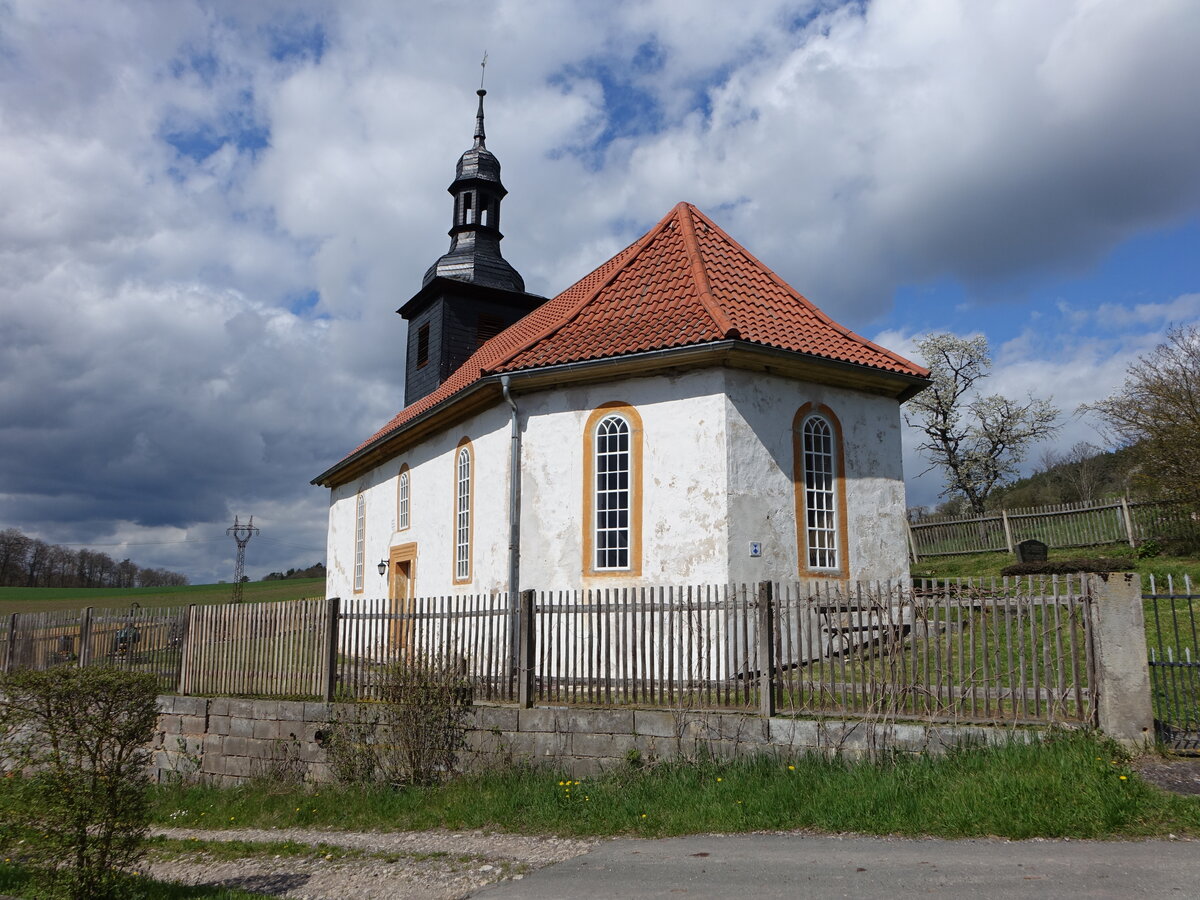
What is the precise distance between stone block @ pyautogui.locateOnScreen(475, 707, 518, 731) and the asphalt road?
9.34ft

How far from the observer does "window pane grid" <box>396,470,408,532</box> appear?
19250 millimetres

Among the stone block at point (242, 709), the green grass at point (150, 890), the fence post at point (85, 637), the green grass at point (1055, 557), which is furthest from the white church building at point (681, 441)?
the green grass at point (150, 890)

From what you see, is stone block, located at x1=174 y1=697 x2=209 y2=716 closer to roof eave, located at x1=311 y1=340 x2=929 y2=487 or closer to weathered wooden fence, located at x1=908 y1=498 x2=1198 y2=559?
roof eave, located at x1=311 y1=340 x2=929 y2=487

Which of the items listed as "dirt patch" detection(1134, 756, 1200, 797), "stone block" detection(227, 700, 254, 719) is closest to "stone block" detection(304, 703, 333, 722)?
"stone block" detection(227, 700, 254, 719)

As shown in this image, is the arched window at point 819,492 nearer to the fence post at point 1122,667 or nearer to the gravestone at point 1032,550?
the fence post at point 1122,667

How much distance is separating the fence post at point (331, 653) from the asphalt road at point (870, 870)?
5314mm

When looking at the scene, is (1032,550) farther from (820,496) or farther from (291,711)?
(291,711)

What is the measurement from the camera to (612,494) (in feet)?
43.5

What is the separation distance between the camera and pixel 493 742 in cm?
981

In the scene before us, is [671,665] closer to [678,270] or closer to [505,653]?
[505,653]

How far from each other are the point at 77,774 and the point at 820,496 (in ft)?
34.4

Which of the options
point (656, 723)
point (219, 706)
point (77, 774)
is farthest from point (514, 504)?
point (77, 774)

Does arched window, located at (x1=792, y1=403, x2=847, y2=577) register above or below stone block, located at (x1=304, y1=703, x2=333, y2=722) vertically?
above

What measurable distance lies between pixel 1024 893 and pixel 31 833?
6.76m
